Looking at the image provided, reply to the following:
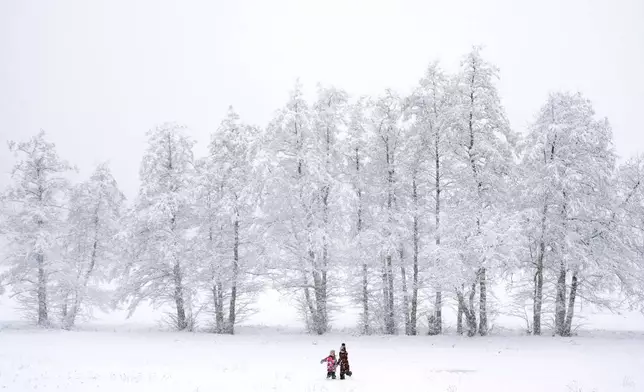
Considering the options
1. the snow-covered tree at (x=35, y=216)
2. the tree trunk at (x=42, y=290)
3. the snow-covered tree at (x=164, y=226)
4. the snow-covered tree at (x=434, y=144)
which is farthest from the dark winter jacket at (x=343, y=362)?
the tree trunk at (x=42, y=290)

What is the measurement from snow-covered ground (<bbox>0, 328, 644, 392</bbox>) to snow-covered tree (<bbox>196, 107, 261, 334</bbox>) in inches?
112

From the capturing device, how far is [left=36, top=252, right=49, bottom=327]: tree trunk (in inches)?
1080

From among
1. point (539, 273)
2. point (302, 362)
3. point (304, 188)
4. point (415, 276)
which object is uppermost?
point (304, 188)

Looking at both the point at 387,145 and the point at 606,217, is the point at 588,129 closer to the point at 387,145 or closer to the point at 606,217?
the point at 606,217

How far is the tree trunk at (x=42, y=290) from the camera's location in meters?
27.4

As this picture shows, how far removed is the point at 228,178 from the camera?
25.7 metres

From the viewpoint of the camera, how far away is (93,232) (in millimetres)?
30188

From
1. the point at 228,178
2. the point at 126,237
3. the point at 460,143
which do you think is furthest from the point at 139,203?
the point at 460,143

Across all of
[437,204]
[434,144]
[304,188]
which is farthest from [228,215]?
[434,144]

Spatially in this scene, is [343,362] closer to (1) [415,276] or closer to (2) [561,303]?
(1) [415,276]

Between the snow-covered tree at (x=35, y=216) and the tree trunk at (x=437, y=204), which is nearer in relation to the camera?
the tree trunk at (x=437, y=204)

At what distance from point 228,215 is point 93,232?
33.7ft

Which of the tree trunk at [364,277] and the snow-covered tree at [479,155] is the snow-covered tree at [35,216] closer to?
the tree trunk at [364,277]

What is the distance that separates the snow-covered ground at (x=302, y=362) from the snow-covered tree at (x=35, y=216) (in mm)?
2732
